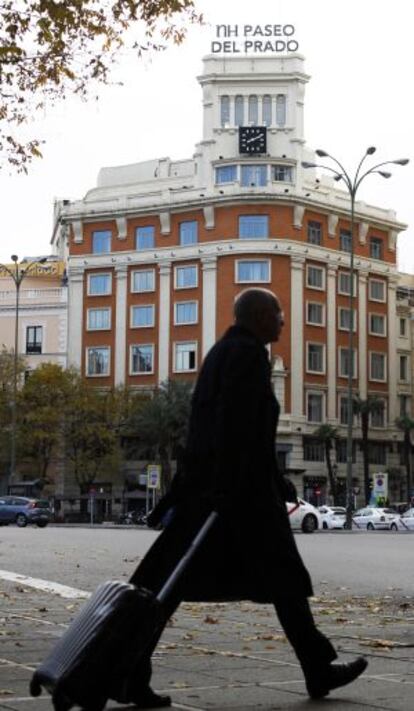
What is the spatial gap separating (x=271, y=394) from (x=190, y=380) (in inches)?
2986

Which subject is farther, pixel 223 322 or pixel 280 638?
pixel 223 322

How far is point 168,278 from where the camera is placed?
278 feet

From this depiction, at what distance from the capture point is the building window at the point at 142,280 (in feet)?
282

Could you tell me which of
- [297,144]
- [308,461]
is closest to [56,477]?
[308,461]

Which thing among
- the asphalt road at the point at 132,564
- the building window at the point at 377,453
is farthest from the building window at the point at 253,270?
the asphalt road at the point at 132,564

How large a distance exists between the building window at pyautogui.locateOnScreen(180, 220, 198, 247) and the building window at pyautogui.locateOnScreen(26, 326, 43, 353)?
12716 millimetres

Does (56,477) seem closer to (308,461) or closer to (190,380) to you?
(190,380)

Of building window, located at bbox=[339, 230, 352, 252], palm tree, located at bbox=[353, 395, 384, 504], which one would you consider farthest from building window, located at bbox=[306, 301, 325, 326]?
palm tree, located at bbox=[353, 395, 384, 504]

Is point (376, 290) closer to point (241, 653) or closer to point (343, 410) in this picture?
point (343, 410)

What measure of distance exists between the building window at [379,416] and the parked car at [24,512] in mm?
34184

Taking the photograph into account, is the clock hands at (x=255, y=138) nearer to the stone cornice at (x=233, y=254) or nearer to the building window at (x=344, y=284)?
the stone cornice at (x=233, y=254)

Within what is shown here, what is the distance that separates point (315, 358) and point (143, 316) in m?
12.1

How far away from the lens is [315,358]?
277ft

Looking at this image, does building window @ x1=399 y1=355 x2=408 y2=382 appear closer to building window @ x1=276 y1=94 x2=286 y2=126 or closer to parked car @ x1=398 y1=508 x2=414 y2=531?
building window @ x1=276 y1=94 x2=286 y2=126
